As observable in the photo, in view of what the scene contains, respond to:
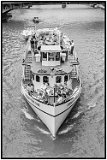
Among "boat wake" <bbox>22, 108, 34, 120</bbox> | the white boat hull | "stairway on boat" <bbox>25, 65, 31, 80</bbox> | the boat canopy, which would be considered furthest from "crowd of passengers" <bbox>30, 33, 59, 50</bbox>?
the white boat hull

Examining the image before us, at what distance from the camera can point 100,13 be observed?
2987 inches

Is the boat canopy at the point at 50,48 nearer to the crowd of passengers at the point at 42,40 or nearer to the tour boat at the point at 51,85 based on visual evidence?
the tour boat at the point at 51,85

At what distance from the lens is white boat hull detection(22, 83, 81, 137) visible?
73.7 ft

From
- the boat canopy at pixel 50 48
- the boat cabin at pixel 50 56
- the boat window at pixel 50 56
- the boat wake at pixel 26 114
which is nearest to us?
the boat wake at pixel 26 114

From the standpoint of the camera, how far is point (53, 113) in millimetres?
22344

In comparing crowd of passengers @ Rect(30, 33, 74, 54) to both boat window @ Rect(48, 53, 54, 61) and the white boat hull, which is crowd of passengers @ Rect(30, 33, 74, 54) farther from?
the white boat hull

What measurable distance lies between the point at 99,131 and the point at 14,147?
692 cm

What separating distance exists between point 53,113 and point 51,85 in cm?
392

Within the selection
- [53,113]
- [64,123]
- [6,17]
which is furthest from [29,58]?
[6,17]

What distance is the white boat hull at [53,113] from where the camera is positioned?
73.7 feet

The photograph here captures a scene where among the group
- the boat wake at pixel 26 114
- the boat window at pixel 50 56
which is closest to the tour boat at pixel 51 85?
the boat window at pixel 50 56

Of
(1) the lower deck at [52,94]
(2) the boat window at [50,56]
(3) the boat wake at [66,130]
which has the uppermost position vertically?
(2) the boat window at [50,56]

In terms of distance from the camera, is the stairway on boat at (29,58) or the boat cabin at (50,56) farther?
the stairway on boat at (29,58)

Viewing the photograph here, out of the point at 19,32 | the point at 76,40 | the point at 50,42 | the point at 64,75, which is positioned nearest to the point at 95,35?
the point at 76,40
